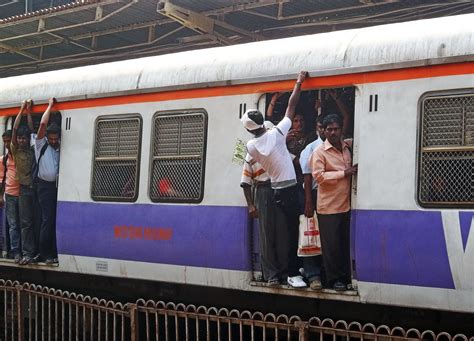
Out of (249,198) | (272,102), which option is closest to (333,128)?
(272,102)

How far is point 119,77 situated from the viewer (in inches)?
335

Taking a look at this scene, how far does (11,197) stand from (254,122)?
3.94 m

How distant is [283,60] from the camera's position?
7.17 meters

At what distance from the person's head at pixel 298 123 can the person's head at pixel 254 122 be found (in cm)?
44

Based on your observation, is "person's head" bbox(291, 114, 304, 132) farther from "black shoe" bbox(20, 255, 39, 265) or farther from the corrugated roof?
"black shoe" bbox(20, 255, 39, 265)

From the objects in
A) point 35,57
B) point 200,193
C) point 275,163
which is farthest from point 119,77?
point 35,57

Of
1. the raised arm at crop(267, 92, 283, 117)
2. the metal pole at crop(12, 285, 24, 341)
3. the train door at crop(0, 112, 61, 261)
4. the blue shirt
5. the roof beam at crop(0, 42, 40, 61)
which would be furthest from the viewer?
the roof beam at crop(0, 42, 40, 61)

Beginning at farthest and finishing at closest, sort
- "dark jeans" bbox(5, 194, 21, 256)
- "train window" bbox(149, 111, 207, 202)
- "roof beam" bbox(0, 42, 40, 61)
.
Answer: "roof beam" bbox(0, 42, 40, 61) < "dark jeans" bbox(5, 194, 21, 256) < "train window" bbox(149, 111, 207, 202)

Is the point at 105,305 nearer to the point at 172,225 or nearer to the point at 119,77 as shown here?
the point at 172,225

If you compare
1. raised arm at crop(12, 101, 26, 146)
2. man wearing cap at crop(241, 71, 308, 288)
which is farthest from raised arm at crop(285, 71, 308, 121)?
raised arm at crop(12, 101, 26, 146)

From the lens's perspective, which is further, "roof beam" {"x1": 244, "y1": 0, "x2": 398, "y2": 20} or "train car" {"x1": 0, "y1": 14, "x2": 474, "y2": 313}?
"roof beam" {"x1": 244, "y1": 0, "x2": 398, "y2": 20}

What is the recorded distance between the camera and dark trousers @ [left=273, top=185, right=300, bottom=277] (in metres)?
6.96

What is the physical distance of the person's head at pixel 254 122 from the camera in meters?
6.88

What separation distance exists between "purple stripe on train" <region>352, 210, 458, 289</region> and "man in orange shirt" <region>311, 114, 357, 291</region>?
172 millimetres
